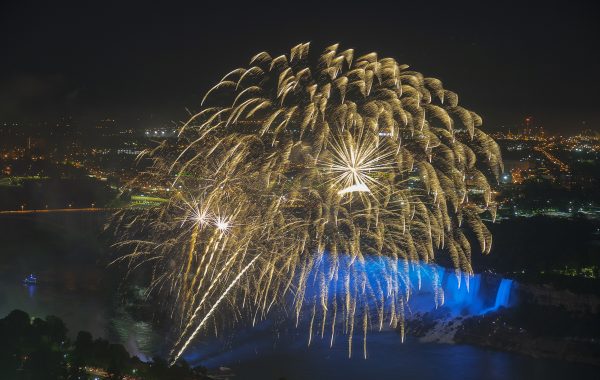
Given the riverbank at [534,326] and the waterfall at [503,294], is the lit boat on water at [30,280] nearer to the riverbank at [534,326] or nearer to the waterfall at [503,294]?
the riverbank at [534,326]

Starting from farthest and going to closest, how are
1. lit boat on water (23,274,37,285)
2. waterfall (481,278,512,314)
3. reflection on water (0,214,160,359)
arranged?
lit boat on water (23,274,37,285) → waterfall (481,278,512,314) → reflection on water (0,214,160,359)

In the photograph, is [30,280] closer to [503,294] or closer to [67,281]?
[67,281]

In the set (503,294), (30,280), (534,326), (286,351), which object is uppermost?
(30,280)

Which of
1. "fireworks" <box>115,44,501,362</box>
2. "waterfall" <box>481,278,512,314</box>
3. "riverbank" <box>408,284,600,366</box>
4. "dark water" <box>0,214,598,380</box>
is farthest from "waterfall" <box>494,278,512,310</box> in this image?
"fireworks" <box>115,44,501,362</box>

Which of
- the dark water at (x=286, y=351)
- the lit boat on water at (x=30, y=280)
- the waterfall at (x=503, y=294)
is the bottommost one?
the dark water at (x=286, y=351)

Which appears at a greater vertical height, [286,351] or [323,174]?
[323,174]

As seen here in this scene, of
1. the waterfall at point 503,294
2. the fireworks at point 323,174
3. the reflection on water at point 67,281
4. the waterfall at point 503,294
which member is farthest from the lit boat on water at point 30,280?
the waterfall at point 503,294

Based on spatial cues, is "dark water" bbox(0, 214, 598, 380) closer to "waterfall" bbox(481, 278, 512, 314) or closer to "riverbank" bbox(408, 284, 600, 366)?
"riverbank" bbox(408, 284, 600, 366)

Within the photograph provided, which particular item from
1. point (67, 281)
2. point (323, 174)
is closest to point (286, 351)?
point (323, 174)

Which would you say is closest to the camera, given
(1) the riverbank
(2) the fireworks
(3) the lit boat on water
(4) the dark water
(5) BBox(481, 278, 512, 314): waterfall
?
(2) the fireworks

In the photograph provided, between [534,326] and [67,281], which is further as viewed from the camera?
[67,281]

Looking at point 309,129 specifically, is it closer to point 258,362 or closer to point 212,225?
point 212,225
